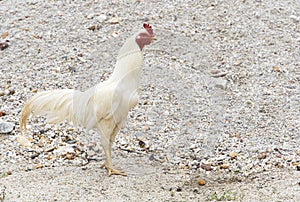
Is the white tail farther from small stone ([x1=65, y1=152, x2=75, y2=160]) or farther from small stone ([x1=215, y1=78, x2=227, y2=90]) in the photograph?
small stone ([x1=215, y1=78, x2=227, y2=90])

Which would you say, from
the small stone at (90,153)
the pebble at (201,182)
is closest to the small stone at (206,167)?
the pebble at (201,182)

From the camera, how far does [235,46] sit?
271 inches

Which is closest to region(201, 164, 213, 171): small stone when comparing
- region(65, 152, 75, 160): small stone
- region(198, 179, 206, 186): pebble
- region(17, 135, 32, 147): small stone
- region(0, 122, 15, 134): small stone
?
region(198, 179, 206, 186): pebble

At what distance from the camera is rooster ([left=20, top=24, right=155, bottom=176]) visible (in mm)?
4523

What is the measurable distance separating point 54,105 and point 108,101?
0.52 metres

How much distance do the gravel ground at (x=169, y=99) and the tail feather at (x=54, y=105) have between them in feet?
1.74

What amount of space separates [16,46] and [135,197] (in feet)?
10.5

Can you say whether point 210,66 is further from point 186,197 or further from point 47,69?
point 186,197

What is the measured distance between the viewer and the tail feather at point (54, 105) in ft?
15.5

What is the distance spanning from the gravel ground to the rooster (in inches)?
18.7

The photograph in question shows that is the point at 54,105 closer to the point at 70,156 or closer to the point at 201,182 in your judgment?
the point at 70,156

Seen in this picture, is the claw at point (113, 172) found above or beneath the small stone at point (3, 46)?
beneath

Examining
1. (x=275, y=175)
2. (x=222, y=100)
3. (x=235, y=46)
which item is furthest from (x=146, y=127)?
(x=235, y=46)

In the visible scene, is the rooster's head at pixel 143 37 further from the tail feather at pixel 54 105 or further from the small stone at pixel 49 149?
the small stone at pixel 49 149
